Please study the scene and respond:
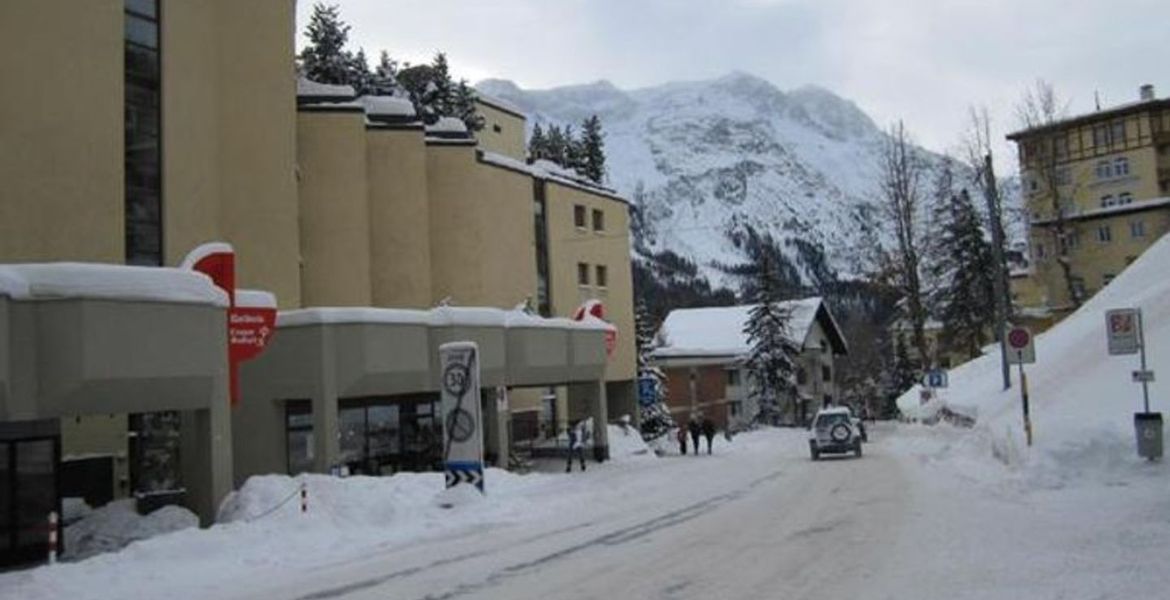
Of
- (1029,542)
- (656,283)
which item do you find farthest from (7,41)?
(656,283)

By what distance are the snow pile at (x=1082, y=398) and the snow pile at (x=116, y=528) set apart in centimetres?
1607

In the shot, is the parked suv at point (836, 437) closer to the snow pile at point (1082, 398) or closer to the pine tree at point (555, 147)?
the snow pile at point (1082, 398)

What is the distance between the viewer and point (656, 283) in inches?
7190

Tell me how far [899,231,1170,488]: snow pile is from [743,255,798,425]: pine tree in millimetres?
30032

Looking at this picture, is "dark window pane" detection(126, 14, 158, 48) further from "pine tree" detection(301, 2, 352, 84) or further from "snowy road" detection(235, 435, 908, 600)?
"pine tree" detection(301, 2, 352, 84)

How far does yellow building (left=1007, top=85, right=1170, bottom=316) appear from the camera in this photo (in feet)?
270

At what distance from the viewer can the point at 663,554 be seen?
15.3m

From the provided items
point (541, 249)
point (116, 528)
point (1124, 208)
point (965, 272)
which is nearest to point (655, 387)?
point (541, 249)

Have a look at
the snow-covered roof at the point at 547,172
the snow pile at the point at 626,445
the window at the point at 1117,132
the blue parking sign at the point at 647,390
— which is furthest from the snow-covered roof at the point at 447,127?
the window at the point at 1117,132

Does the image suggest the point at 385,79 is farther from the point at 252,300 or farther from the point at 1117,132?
the point at 1117,132

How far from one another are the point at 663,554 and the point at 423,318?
54.2 feet

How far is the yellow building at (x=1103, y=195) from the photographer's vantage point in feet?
270

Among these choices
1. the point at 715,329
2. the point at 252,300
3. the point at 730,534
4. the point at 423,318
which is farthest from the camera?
the point at 715,329

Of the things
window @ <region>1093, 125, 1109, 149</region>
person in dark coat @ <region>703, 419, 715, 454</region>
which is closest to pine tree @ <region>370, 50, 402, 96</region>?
person in dark coat @ <region>703, 419, 715, 454</region>
